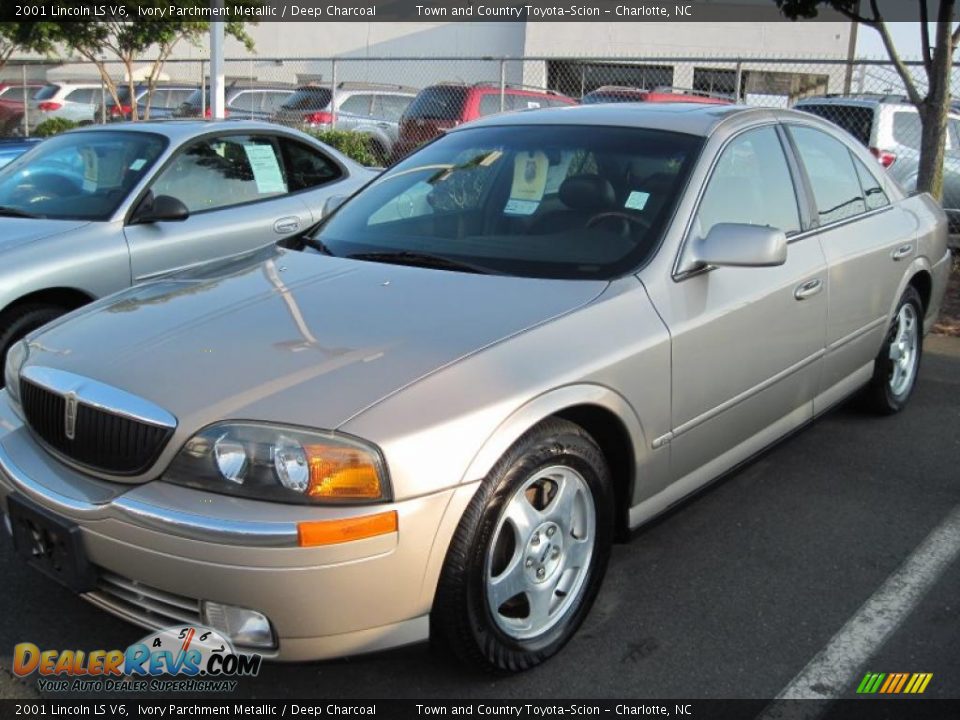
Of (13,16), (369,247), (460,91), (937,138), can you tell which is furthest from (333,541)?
(13,16)

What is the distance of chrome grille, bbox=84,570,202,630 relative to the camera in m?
2.54

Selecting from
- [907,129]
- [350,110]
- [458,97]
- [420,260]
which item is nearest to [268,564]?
[420,260]

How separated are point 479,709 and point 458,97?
40.6 feet

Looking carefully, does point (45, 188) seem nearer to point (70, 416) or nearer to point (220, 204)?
point (220, 204)

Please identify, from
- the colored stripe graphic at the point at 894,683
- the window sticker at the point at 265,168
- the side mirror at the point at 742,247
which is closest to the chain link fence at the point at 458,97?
the window sticker at the point at 265,168

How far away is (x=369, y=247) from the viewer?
3.71 metres

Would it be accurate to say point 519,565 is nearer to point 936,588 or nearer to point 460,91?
point 936,588

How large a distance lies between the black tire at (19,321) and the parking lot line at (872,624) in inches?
146

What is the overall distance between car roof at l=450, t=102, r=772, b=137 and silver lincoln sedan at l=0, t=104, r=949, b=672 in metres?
0.02

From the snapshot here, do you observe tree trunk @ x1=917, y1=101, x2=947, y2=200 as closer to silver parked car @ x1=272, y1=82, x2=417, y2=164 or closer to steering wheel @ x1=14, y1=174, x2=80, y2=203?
steering wheel @ x1=14, y1=174, x2=80, y2=203

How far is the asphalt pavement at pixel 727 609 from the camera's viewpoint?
2.89 metres

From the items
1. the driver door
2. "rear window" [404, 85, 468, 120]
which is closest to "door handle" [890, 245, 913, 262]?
the driver door

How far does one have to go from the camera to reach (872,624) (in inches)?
128

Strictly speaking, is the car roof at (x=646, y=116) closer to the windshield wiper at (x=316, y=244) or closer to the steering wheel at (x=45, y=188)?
the windshield wiper at (x=316, y=244)
